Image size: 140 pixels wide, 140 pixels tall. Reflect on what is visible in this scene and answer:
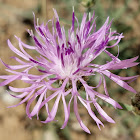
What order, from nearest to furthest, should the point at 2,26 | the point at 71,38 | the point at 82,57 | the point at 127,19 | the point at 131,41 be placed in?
the point at 82,57 < the point at 71,38 < the point at 131,41 < the point at 127,19 < the point at 2,26

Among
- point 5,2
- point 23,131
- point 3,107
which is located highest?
point 5,2

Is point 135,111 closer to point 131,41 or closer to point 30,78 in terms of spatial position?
point 30,78

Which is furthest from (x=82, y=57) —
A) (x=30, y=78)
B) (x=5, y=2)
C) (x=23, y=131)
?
(x=5, y=2)

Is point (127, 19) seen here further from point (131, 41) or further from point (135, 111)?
point (135, 111)

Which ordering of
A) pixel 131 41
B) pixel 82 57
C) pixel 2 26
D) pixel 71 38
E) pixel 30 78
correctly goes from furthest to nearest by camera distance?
pixel 2 26
pixel 131 41
pixel 71 38
pixel 82 57
pixel 30 78

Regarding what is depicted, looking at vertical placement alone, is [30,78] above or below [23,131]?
above

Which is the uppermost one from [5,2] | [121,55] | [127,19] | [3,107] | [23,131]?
[5,2]

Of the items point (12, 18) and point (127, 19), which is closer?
point (127, 19)

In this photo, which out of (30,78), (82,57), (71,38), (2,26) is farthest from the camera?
(2,26)

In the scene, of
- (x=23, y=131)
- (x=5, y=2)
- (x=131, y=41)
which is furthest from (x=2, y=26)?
(x=131, y=41)
